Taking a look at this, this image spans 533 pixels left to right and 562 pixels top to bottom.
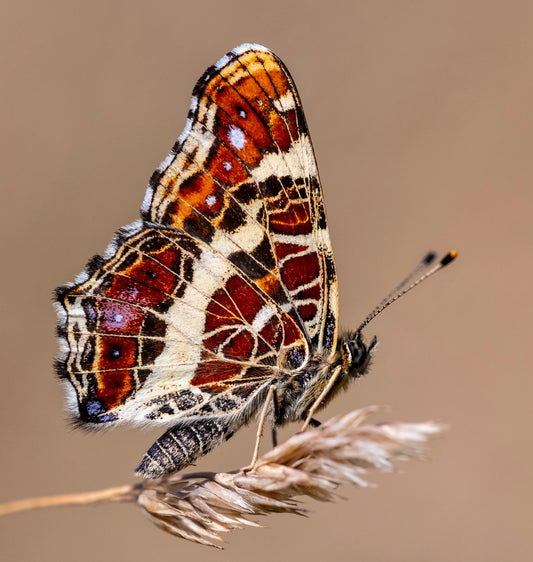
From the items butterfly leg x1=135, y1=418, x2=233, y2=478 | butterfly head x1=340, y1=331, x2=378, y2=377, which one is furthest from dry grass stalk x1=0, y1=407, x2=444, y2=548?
butterfly head x1=340, y1=331, x2=378, y2=377

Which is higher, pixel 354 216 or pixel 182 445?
pixel 354 216

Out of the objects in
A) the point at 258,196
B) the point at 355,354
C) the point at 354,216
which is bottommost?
the point at 355,354

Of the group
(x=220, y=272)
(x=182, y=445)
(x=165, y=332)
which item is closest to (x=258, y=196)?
(x=220, y=272)

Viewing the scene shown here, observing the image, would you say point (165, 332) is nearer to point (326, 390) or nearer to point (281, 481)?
point (326, 390)

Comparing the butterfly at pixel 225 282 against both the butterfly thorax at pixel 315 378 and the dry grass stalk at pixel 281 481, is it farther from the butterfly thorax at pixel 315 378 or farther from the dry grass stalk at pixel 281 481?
the dry grass stalk at pixel 281 481

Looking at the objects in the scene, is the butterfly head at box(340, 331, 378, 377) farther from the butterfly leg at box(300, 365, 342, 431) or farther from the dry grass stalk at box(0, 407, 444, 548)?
the dry grass stalk at box(0, 407, 444, 548)

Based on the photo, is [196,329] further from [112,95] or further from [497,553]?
[112,95]

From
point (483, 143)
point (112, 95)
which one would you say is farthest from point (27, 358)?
point (483, 143)
